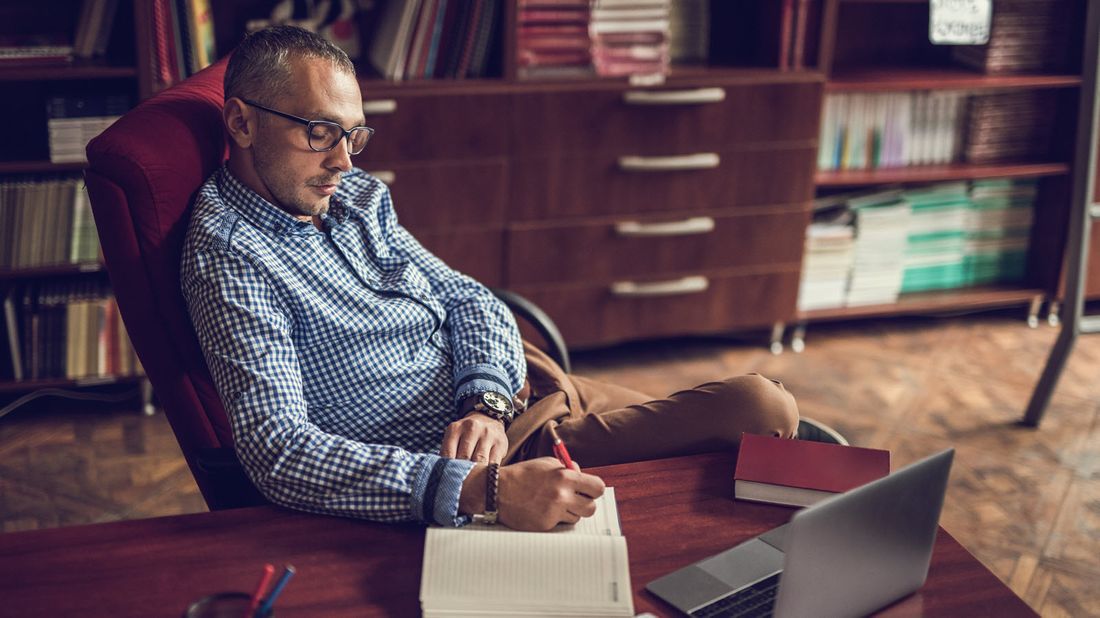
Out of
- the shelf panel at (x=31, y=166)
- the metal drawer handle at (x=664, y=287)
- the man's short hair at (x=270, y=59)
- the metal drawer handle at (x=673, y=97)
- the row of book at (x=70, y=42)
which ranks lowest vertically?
the metal drawer handle at (x=664, y=287)

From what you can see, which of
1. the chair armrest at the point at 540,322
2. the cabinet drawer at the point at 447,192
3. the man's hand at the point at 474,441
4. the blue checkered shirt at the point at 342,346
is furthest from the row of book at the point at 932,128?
the man's hand at the point at 474,441

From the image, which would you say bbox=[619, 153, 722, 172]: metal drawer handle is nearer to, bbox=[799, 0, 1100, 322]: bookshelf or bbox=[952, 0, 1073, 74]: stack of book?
bbox=[799, 0, 1100, 322]: bookshelf

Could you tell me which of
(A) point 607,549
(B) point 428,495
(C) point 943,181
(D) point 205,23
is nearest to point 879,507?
(A) point 607,549

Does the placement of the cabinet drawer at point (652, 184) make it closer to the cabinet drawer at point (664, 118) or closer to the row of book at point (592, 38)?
the cabinet drawer at point (664, 118)

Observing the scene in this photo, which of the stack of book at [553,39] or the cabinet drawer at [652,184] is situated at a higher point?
the stack of book at [553,39]

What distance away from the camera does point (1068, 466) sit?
2.90 m

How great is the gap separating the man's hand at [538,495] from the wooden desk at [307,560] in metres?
0.07

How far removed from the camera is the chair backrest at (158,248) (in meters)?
1.58

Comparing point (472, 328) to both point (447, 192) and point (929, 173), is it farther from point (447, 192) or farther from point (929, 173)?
point (929, 173)

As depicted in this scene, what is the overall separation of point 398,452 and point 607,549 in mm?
337

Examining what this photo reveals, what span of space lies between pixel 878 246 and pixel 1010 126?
A: 0.60 meters

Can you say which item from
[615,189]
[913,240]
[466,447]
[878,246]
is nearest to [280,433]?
[466,447]

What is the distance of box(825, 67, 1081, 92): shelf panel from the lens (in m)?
3.33

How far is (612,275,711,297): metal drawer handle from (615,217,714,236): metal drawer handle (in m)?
0.15
